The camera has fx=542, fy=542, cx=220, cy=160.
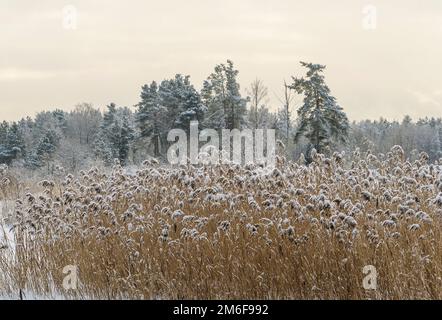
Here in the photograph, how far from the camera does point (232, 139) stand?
29859 mm

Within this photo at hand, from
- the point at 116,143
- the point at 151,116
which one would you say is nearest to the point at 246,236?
the point at 151,116

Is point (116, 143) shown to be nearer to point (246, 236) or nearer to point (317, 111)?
point (317, 111)

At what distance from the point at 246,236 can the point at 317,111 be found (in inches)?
804

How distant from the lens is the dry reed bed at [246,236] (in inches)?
189

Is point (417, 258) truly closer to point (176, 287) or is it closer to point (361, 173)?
point (361, 173)

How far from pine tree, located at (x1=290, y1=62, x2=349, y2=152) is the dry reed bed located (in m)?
18.7

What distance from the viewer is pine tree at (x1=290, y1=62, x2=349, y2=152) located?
25.1m

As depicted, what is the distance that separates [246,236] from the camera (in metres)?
5.26

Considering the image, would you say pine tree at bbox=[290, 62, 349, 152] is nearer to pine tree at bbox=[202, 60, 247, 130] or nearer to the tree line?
the tree line

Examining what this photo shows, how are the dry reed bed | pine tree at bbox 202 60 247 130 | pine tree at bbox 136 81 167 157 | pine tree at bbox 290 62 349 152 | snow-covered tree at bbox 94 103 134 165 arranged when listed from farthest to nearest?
snow-covered tree at bbox 94 103 134 165
pine tree at bbox 136 81 167 157
pine tree at bbox 202 60 247 130
pine tree at bbox 290 62 349 152
the dry reed bed

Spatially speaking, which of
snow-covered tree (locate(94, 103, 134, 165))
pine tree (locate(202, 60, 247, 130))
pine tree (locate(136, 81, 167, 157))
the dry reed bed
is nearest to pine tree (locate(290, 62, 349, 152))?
pine tree (locate(202, 60, 247, 130))

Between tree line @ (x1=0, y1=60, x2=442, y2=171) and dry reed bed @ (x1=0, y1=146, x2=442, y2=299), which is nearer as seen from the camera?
dry reed bed @ (x1=0, y1=146, x2=442, y2=299)

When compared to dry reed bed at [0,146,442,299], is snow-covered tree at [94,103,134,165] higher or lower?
higher
